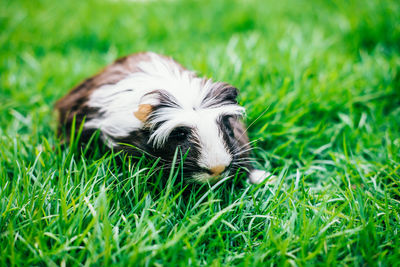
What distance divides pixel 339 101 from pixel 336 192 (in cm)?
112

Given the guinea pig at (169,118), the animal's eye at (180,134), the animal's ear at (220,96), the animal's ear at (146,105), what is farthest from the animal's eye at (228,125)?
the animal's ear at (146,105)

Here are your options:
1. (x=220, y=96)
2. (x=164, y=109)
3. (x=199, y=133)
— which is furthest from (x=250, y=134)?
(x=164, y=109)

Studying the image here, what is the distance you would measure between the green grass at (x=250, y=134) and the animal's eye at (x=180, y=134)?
272 mm

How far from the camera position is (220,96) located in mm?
2141

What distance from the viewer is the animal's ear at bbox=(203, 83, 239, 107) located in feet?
6.91

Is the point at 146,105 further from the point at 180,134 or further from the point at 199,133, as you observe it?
the point at 199,133

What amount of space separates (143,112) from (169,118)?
20 centimetres

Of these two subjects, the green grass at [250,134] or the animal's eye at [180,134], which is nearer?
the green grass at [250,134]

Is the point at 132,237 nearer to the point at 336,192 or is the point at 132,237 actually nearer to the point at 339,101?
the point at 336,192

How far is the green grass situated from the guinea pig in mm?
167

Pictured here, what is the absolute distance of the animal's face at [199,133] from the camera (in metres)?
1.96

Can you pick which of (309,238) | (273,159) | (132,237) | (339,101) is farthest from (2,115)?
(339,101)

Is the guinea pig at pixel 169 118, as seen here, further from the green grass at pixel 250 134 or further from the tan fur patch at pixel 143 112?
the green grass at pixel 250 134

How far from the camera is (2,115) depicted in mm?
3057
